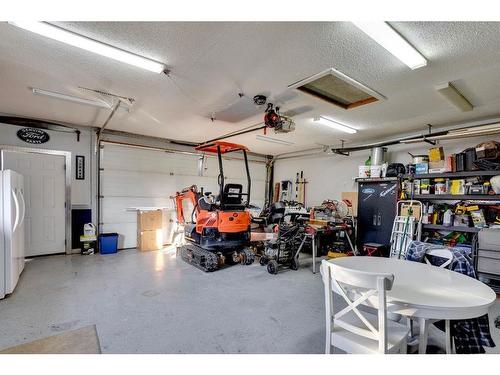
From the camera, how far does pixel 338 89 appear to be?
345 cm

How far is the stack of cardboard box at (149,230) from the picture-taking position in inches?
236

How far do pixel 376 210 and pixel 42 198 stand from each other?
23.6 ft

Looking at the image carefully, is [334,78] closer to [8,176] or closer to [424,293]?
[424,293]

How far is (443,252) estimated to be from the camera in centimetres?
252

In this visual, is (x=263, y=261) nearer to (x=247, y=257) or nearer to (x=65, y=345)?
(x=247, y=257)

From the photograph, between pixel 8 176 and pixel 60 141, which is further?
pixel 60 141

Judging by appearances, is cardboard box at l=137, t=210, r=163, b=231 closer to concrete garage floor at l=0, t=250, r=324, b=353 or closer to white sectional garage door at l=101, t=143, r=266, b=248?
white sectional garage door at l=101, t=143, r=266, b=248

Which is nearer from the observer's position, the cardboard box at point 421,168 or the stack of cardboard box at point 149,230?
the cardboard box at point 421,168

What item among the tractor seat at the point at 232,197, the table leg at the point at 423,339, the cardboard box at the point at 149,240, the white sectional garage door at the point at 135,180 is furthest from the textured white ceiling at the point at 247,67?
the cardboard box at the point at 149,240

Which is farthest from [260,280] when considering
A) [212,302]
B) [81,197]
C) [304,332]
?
[81,197]

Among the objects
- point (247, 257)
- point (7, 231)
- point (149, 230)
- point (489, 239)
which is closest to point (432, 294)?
point (489, 239)

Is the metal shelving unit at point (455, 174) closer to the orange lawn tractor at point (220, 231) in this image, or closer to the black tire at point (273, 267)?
the black tire at point (273, 267)

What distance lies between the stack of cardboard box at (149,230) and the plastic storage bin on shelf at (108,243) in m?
0.55

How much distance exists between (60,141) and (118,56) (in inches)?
156
